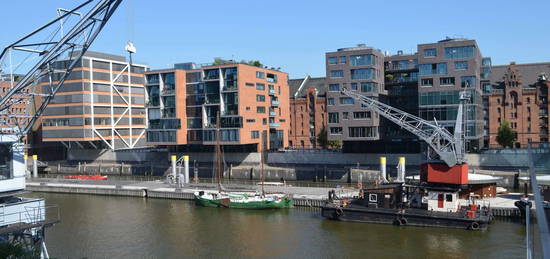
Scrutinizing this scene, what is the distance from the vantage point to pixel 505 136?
85.2 meters

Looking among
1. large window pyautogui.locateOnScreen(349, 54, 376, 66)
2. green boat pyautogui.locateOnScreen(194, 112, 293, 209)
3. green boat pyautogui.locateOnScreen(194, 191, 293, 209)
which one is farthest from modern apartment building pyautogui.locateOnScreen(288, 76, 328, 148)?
green boat pyautogui.locateOnScreen(194, 191, 293, 209)

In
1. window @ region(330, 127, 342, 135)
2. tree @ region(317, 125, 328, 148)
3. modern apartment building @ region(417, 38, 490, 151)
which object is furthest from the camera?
tree @ region(317, 125, 328, 148)

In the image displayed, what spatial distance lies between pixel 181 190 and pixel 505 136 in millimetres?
53997

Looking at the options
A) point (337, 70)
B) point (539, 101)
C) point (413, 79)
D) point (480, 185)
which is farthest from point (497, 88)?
point (480, 185)

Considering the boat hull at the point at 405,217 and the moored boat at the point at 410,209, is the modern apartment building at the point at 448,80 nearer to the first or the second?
the moored boat at the point at 410,209

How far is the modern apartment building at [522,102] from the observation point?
291ft

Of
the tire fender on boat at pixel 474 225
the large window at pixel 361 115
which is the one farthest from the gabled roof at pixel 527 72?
the tire fender on boat at pixel 474 225

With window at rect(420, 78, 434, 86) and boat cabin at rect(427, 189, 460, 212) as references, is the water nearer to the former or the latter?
boat cabin at rect(427, 189, 460, 212)

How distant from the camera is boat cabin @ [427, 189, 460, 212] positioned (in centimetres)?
4525

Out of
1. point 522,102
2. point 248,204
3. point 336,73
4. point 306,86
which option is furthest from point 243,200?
point 306,86

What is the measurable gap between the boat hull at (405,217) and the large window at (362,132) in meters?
29.5

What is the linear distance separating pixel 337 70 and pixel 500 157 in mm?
25616

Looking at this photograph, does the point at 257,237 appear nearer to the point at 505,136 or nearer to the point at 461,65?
the point at 461,65

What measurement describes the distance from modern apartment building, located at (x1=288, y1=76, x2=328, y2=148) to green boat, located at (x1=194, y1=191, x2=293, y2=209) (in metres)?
47.6
